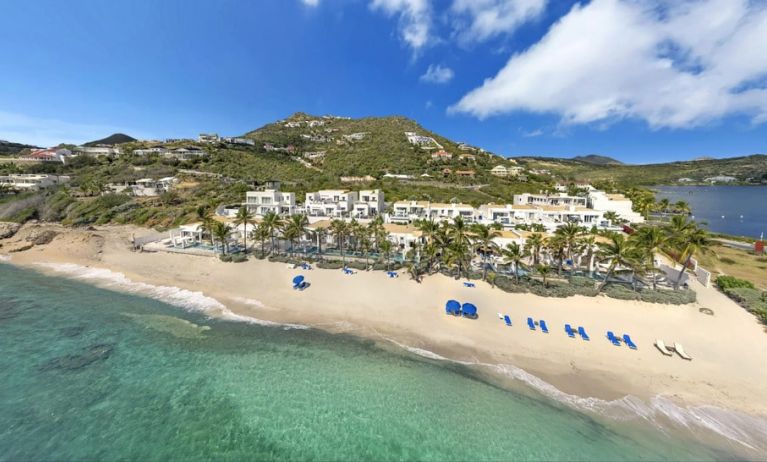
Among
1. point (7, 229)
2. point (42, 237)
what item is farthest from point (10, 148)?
point (42, 237)

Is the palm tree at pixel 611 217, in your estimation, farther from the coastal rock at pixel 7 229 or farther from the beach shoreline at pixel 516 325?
the coastal rock at pixel 7 229

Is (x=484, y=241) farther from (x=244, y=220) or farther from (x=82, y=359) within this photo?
(x=82, y=359)

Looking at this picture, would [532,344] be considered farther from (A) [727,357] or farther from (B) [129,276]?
(B) [129,276]

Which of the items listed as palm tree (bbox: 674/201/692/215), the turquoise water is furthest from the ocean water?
the turquoise water

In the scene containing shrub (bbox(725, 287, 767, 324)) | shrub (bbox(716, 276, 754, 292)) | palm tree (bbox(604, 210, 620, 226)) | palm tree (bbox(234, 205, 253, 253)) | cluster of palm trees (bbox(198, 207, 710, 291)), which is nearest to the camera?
shrub (bbox(725, 287, 767, 324))

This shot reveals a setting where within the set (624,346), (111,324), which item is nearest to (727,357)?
(624,346)

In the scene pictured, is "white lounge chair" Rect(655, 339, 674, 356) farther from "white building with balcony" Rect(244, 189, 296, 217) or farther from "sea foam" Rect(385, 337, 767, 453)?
"white building with balcony" Rect(244, 189, 296, 217)
